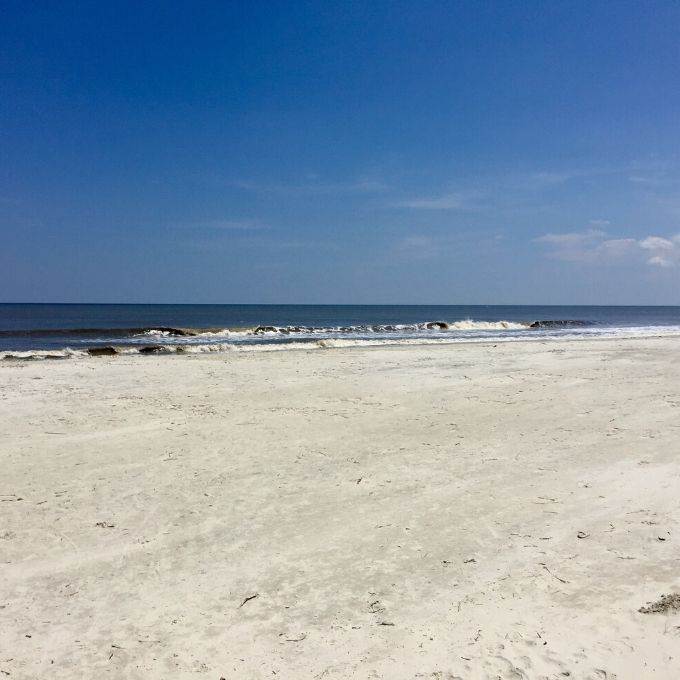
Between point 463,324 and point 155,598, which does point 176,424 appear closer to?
point 155,598

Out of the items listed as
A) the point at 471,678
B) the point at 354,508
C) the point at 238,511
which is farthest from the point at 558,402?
the point at 471,678

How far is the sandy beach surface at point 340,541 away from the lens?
320cm

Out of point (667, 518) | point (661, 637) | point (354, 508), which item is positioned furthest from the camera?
point (354, 508)

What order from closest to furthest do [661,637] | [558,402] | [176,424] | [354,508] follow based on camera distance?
[661,637] < [354,508] < [176,424] < [558,402]

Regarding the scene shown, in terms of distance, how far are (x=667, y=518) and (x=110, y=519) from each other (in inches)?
198

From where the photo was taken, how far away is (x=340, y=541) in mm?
4566

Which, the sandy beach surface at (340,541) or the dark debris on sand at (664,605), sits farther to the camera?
the dark debris on sand at (664,605)

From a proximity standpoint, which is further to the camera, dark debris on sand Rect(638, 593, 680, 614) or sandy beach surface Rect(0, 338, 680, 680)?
dark debris on sand Rect(638, 593, 680, 614)

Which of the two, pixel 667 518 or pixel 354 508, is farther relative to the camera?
pixel 354 508

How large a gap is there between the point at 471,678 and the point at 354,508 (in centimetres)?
234

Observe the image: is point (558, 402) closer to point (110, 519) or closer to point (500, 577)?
point (500, 577)

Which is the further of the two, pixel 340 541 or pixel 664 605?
pixel 340 541

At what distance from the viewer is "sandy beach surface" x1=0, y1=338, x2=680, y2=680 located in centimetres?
320

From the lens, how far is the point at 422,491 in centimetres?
561
